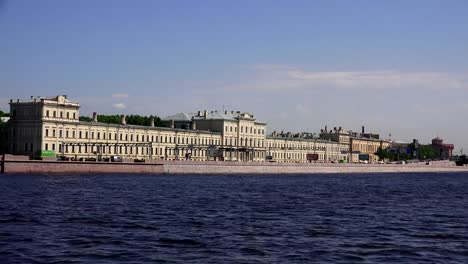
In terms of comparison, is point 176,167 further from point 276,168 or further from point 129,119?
point 129,119

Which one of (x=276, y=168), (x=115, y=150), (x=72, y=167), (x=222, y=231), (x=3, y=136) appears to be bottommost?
(x=222, y=231)

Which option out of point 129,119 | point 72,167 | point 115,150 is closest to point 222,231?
point 72,167

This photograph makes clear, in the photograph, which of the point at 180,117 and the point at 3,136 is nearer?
the point at 3,136

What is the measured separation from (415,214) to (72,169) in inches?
2205

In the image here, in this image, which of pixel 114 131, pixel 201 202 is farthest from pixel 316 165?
pixel 201 202

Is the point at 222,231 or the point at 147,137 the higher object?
the point at 147,137

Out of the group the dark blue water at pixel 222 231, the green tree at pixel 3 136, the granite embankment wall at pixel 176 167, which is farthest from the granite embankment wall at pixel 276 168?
the dark blue water at pixel 222 231

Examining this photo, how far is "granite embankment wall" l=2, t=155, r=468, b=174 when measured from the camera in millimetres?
82544

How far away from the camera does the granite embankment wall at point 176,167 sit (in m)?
82.5

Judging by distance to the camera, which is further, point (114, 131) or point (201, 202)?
point (114, 131)

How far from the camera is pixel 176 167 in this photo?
103 meters

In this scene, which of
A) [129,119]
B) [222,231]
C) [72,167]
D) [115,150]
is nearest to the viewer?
[222,231]

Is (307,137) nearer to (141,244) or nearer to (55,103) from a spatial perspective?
(55,103)

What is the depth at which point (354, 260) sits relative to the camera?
22.0m
